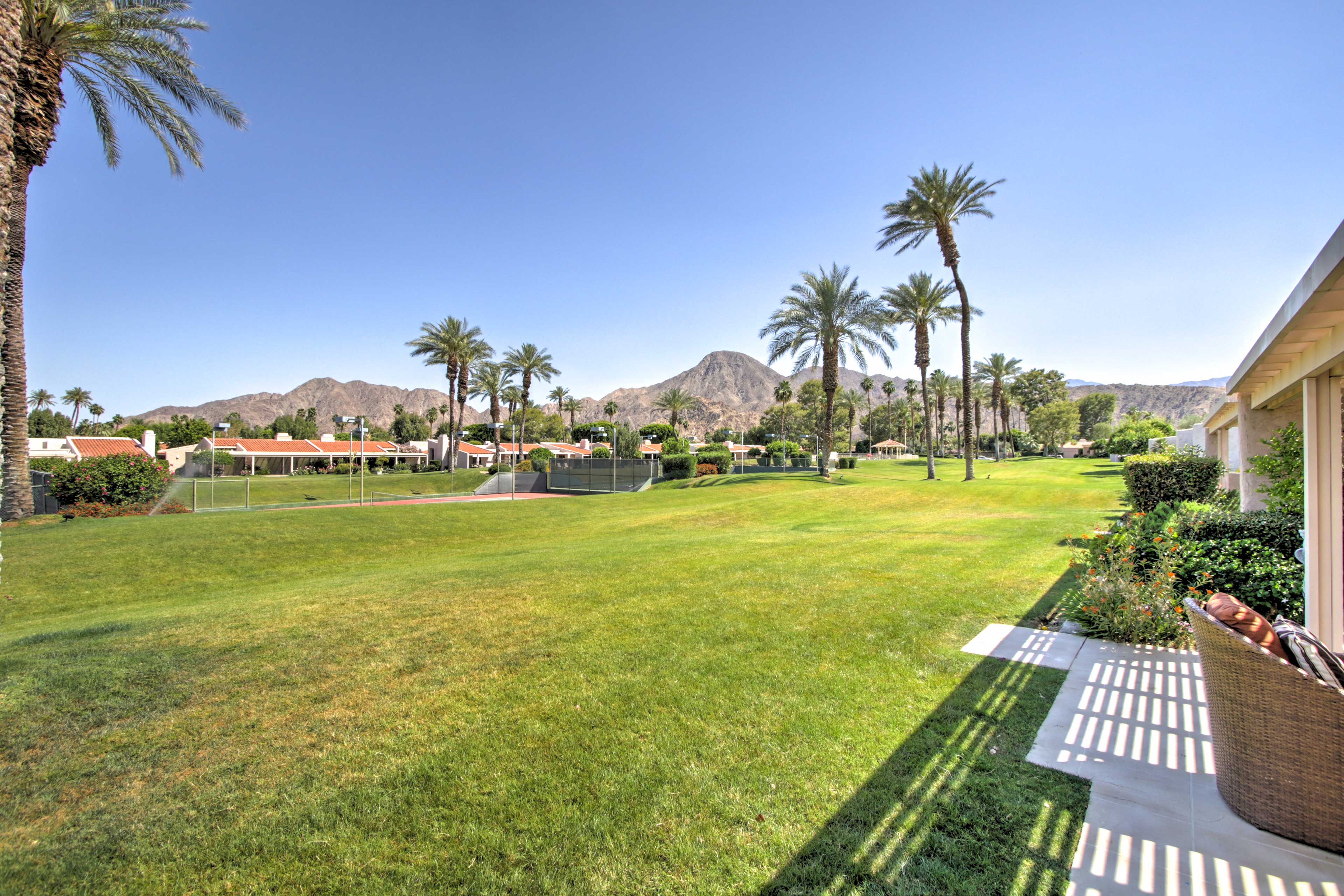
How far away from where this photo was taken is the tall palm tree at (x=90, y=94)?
35.4 ft

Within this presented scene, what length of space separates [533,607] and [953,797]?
4.61 meters

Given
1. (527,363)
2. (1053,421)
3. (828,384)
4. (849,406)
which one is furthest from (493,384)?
(1053,421)

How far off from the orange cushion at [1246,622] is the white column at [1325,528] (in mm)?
2315

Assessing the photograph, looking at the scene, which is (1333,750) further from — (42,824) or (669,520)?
(669,520)

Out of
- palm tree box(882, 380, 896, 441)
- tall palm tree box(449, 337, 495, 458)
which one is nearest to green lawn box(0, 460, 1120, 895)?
tall palm tree box(449, 337, 495, 458)

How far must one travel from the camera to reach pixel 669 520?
1784 centimetres

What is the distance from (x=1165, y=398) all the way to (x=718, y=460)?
183992mm

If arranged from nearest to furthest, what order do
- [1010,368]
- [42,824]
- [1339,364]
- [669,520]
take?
[42,824] < [1339,364] < [669,520] < [1010,368]

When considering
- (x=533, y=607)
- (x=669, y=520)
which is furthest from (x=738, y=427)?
(x=533, y=607)

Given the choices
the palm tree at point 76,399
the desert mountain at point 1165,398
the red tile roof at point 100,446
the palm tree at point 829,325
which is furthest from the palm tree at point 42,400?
the desert mountain at point 1165,398

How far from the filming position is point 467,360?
44000 mm

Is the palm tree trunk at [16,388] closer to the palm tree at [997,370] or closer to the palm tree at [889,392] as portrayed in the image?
the palm tree at [997,370]

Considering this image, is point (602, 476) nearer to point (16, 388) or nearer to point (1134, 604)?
point (16, 388)

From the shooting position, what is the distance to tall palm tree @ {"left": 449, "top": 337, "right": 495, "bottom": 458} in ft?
143
